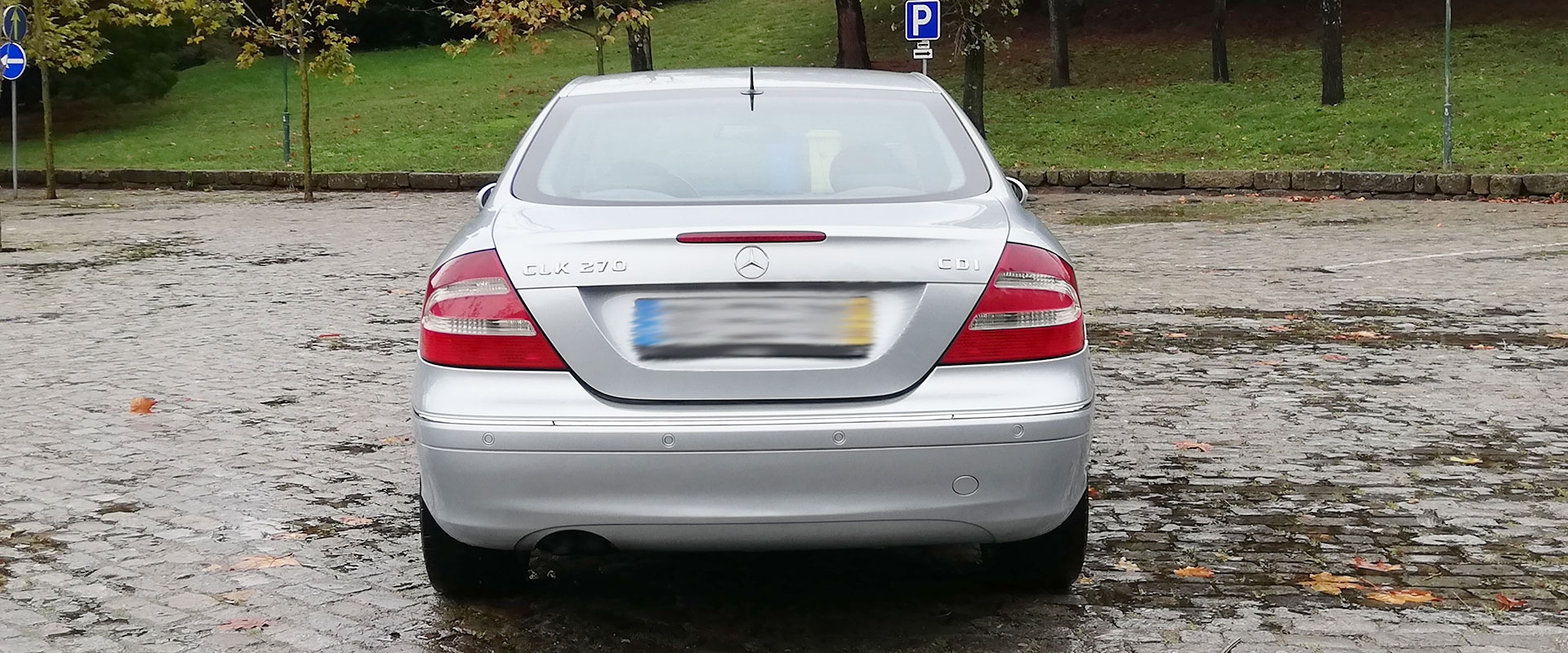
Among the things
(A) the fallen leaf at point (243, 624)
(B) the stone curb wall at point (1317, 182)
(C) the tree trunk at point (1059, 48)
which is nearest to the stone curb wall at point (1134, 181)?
(B) the stone curb wall at point (1317, 182)

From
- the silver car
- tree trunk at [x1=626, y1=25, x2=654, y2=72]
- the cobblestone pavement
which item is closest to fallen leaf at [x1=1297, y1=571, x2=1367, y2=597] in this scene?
the cobblestone pavement

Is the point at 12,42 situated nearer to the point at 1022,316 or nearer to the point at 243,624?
the point at 243,624

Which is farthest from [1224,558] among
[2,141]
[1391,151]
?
[2,141]

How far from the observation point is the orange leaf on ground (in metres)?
4.85

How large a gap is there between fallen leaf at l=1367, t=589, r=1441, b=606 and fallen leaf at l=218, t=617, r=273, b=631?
289 cm

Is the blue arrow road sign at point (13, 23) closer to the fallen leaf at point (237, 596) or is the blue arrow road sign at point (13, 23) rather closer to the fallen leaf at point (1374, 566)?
the fallen leaf at point (237, 596)

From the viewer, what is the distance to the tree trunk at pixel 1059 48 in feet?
120

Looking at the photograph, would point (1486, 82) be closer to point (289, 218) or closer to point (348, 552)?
point (289, 218)

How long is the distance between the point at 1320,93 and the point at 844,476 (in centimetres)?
2971

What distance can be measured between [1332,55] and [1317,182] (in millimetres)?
8650

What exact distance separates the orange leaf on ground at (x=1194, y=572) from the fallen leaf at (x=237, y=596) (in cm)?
255

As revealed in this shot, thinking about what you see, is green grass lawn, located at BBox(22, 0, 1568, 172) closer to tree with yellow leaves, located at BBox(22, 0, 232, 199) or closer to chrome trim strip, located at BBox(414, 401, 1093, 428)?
tree with yellow leaves, located at BBox(22, 0, 232, 199)

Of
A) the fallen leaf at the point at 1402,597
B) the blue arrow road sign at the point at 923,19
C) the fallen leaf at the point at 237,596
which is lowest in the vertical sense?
the fallen leaf at the point at 1402,597

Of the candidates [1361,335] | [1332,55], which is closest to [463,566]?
[1361,335]
